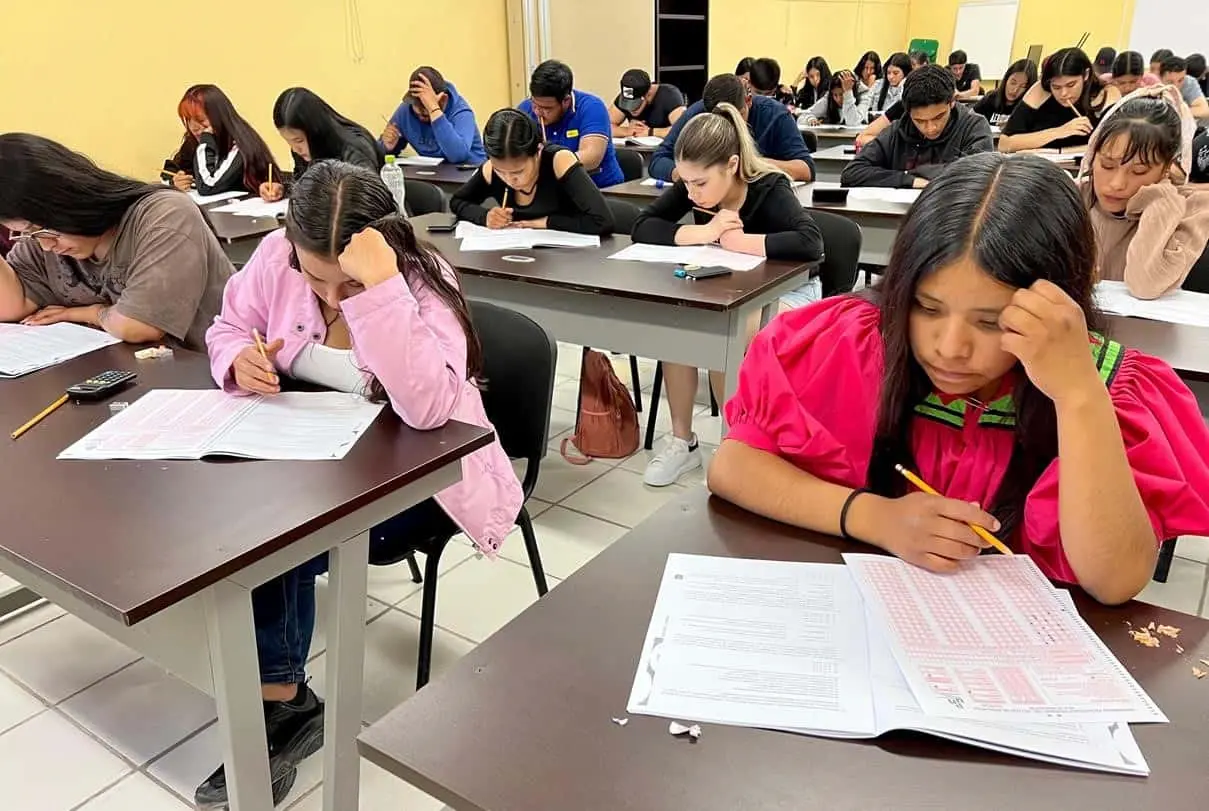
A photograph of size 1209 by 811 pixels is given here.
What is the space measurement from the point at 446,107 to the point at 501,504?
3.77 meters

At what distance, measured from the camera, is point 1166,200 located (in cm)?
211

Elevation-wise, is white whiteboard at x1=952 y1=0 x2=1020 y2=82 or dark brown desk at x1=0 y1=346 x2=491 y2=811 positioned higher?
white whiteboard at x1=952 y1=0 x2=1020 y2=82

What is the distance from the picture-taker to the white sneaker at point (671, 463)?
8.66ft

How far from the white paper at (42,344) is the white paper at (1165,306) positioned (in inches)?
82.0

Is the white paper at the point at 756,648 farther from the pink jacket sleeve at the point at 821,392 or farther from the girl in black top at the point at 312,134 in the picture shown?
the girl in black top at the point at 312,134

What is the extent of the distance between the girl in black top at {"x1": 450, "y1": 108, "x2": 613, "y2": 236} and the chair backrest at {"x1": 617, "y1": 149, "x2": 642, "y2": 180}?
157 centimetres

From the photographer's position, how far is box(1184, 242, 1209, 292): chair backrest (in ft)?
7.10

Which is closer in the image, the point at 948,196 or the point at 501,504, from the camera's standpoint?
the point at 948,196

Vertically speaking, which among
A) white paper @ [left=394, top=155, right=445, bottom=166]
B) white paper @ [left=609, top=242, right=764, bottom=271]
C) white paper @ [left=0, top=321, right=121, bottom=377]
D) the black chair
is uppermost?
white paper @ [left=394, top=155, right=445, bottom=166]

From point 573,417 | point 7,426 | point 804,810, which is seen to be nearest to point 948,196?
point 804,810

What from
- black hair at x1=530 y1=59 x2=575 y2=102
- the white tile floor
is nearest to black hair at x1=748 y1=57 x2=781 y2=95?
black hair at x1=530 y1=59 x2=575 y2=102

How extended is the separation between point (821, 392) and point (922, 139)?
9.68ft

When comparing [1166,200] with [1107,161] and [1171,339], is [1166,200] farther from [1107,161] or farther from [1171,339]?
[1171,339]

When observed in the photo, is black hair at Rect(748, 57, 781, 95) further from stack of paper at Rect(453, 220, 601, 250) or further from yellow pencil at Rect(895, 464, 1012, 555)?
yellow pencil at Rect(895, 464, 1012, 555)
